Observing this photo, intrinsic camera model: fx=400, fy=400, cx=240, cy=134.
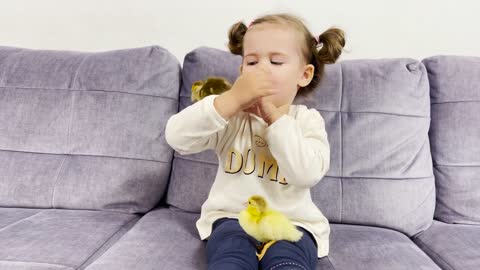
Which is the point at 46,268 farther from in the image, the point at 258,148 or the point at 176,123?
the point at 258,148

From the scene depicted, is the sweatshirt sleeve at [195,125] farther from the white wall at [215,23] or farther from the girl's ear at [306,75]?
the white wall at [215,23]

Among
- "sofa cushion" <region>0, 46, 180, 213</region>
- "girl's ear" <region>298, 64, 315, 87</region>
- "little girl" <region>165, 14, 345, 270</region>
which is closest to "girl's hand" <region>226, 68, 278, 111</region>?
"little girl" <region>165, 14, 345, 270</region>

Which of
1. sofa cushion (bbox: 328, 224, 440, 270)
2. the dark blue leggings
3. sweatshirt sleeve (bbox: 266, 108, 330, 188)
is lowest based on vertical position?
sofa cushion (bbox: 328, 224, 440, 270)

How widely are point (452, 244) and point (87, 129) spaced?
111 centimetres

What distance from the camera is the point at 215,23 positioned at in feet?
5.04

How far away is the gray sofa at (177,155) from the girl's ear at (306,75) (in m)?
0.14

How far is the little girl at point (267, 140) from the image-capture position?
87cm

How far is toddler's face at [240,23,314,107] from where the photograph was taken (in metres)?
0.96

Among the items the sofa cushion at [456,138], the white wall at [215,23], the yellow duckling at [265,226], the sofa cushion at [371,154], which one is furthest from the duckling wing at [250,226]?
the white wall at [215,23]

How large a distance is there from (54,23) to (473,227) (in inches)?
65.2

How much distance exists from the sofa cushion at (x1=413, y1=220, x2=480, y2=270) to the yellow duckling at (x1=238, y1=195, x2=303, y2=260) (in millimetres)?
399

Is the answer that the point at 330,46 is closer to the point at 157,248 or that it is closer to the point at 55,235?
the point at 157,248

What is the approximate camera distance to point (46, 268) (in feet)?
2.83

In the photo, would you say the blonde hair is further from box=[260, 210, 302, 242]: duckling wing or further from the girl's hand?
box=[260, 210, 302, 242]: duckling wing
